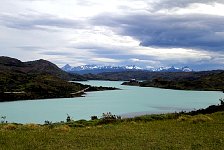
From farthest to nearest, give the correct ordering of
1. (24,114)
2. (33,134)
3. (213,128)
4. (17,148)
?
(24,114), (213,128), (33,134), (17,148)

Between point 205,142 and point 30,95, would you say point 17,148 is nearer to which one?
point 205,142

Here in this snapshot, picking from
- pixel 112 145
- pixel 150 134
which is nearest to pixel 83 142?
pixel 112 145

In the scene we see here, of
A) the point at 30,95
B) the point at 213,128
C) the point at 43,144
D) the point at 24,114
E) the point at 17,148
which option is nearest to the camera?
the point at 17,148

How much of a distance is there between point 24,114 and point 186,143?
319 feet

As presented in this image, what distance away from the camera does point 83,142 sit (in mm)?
26141

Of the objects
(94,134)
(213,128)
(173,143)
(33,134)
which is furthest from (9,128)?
(213,128)

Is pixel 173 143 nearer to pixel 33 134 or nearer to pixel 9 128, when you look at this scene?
pixel 33 134

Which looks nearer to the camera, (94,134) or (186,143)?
(186,143)

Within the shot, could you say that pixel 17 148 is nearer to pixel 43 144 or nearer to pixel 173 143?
pixel 43 144

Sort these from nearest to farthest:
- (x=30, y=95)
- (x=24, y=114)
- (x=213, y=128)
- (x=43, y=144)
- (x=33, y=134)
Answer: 1. (x=43, y=144)
2. (x=33, y=134)
3. (x=213, y=128)
4. (x=24, y=114)
5. (x=30, y=95)

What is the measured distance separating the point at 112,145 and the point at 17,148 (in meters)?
6.14

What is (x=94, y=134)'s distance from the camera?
98.9 ft

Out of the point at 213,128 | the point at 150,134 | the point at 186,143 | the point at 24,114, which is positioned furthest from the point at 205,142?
the point at 24,114

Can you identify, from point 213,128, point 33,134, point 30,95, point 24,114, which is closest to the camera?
point 33,134
